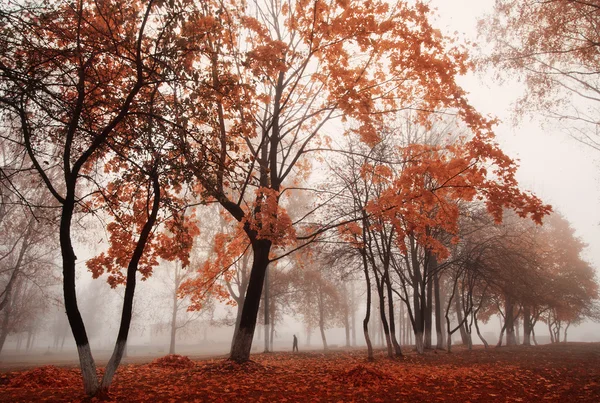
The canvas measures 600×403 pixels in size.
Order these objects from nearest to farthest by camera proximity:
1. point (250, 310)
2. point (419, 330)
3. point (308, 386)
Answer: point (308, 386)
point (250, 310)
point (419, 330)

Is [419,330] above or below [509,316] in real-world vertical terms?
below

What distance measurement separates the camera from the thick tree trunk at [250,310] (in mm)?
10188

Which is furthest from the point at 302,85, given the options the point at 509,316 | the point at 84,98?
the point at 509,316

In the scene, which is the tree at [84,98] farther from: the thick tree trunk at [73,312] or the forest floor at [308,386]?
the forest floor at [308,386]

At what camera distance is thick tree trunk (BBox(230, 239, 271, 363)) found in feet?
33.4

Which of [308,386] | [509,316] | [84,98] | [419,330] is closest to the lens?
[84,98]

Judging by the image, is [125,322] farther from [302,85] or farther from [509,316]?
[509,316]

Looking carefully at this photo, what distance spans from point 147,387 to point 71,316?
226cm

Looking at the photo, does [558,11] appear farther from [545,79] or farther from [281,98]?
[281,98]

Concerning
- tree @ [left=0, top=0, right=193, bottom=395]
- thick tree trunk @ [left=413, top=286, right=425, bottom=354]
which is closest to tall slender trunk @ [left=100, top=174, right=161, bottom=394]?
tree @ [left=0, top=0, right=193, bottom=395]

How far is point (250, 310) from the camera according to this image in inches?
411

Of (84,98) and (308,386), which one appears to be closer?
(84,98)

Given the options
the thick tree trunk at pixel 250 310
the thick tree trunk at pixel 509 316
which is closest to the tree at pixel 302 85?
the thick tree trunk at pixel 250 310

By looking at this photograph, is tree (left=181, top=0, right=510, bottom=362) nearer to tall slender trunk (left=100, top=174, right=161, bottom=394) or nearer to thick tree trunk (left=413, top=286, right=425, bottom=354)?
tall slender trunk (left=100, top=174, right=161, bottom=394)
